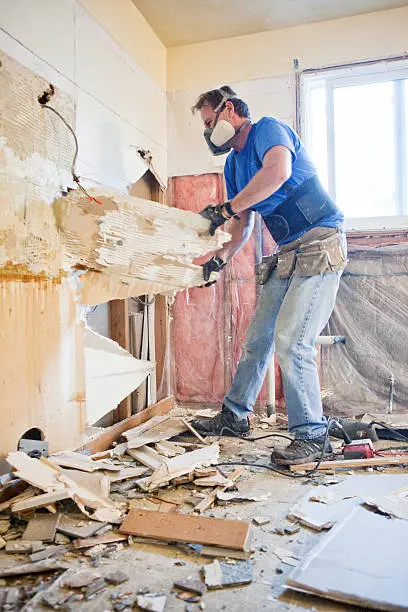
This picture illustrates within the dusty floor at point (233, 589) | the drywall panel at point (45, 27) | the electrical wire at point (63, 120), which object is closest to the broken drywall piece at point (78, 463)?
the dusty floor at point (233, 589)

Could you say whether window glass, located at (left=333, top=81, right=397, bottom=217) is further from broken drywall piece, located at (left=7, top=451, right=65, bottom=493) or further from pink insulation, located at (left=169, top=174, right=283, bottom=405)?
broken drywall piece, located at (left=7, top=451, right=65, bottom=493)

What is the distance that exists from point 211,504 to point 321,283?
3.18 feet

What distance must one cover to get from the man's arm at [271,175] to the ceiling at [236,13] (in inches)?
58.2

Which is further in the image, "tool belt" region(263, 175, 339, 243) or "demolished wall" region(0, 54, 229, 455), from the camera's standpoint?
"tool belt" region(263, 175, 339, 243)

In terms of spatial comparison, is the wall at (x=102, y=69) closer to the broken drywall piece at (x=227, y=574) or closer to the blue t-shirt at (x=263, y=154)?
the blue t-shirt at (x=263, y=154)

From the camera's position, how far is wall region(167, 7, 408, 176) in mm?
3023

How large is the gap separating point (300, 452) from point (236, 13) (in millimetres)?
2540

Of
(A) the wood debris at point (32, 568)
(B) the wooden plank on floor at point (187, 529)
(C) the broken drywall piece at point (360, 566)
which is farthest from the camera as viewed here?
(B) the wooden plank on floor at point (187, 529)

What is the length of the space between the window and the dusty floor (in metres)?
2.07

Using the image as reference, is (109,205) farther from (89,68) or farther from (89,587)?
(89,587)

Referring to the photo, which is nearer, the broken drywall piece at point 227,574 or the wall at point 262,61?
the broken drywall piece at point 227,574

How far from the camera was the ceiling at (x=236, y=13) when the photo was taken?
113 inches

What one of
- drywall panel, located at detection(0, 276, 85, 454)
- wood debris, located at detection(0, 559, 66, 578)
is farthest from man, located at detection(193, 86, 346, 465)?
wood debris, located at detection(0, 559, 66, 578)

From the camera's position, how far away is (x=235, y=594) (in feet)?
3.67
